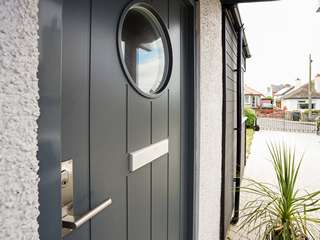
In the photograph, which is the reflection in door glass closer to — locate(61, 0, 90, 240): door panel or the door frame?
locate(61, 0, 90, 240): door panel

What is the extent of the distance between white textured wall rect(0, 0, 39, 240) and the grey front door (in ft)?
0.76

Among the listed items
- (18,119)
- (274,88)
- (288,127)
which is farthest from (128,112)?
(274,88)

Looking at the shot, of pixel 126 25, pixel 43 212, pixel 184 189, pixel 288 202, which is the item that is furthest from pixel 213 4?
pixel 43 212

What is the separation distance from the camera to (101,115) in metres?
0.92

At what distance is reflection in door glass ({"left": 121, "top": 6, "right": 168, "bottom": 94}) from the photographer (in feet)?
3.67

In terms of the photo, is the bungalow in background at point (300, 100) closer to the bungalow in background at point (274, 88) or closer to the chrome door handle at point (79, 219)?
the bungalow in background at point (274, 88)

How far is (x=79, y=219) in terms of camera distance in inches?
30.6

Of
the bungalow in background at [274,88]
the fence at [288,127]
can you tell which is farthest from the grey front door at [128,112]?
the bungalow in background at [274,88]

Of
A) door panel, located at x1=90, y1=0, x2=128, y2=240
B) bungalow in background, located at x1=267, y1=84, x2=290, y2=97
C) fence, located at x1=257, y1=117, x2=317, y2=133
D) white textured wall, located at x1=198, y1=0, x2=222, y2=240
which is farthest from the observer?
bungalow in background, located at x1=267, y1=84, x2=290, y2=97

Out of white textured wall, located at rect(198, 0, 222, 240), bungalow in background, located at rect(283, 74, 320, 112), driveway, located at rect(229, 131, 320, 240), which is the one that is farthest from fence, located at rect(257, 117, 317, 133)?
bungalow in background, located at rect(283, 74, 320, 112)

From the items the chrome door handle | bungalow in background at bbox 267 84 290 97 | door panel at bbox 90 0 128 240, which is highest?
bungalow in background at bbox 267 84 290 97

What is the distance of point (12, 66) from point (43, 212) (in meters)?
0.29

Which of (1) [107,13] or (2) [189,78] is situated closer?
(1) [107,13]

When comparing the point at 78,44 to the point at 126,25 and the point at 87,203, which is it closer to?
the point at 126,25
